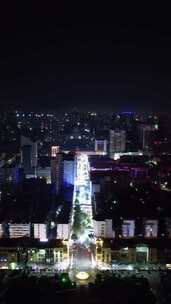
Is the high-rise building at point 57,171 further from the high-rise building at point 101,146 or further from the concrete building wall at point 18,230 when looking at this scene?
the high-rise building at point 101,146

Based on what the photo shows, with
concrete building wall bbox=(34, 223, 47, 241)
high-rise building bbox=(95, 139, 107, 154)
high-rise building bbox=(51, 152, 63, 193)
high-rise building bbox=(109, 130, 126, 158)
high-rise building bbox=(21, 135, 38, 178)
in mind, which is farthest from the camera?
high-rise building bbox=(95, 139, 107, 154)

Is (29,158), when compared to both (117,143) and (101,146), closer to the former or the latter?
(101,146)

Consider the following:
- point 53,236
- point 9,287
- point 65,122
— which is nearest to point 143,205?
point 53,236

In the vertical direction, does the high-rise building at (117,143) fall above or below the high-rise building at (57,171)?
above

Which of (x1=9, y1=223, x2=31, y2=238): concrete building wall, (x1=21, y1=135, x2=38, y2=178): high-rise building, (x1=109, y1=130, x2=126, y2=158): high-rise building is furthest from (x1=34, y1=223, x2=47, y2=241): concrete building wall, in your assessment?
(x1=109, y1=130, x2=126, y2=158): high-rise building

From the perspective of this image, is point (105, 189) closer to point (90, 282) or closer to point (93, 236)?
point (93, 236)

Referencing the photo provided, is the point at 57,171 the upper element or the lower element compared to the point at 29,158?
lower

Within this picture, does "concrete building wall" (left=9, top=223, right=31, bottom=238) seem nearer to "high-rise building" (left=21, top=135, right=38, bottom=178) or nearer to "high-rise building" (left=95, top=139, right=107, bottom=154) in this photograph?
"high-rise building" (left=21, top=135, right=38, bottom=178)

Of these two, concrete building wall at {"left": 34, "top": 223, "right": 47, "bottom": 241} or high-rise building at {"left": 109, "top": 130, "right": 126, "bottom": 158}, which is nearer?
concrete building wall at {"left": 34, "top": 223, "right": 47, "bottom": 241}

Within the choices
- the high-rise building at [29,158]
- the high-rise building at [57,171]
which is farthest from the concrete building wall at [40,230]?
the high-rise building at [29,158]

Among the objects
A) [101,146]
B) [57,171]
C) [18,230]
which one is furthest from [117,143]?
[18,230]

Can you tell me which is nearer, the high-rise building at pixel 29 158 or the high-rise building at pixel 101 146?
the high-rise building at pixel 29 158
